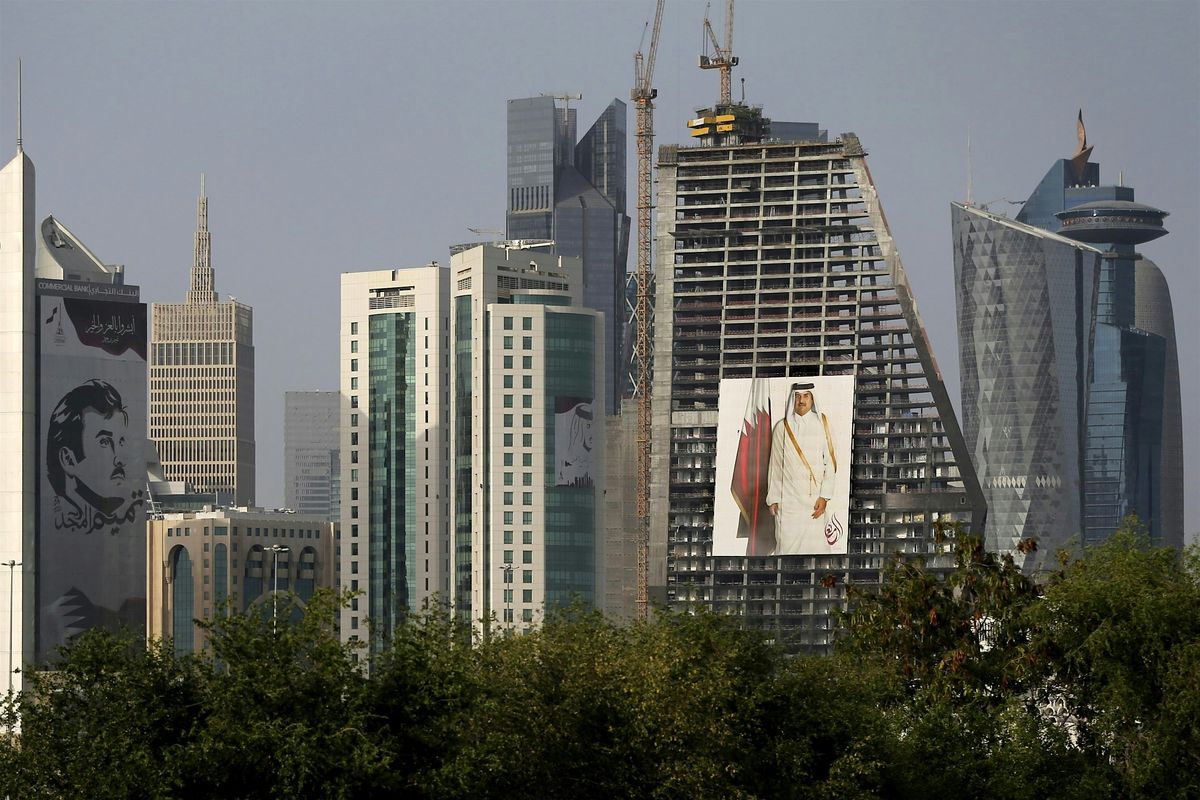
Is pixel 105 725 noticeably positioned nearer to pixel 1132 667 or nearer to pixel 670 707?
pixel 670 707

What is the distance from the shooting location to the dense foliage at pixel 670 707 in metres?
68.4

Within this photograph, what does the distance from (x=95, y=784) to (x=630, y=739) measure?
62.8 feet

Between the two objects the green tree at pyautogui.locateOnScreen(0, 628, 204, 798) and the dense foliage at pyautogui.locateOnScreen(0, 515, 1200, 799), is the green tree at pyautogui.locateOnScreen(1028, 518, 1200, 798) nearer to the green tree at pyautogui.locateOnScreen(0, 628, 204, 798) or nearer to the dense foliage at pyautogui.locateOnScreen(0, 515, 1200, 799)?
the dense foliage at pyautogui.locateOnScreen(0, 515, 1200, 799)

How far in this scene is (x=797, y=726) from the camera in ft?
263

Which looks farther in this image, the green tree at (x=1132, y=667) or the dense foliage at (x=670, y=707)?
the green tree at (x=1132, y=667)

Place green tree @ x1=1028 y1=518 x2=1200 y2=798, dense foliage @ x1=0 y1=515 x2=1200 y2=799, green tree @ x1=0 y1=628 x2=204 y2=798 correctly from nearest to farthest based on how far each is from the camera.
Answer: green tree @ x1=0 y1=628 x2=204 y2=798, dense foliage @ x1=0 y1=515 x2=1200 y2=799, green tree @ x1=1028 y1=518 x2=1200 y2=798

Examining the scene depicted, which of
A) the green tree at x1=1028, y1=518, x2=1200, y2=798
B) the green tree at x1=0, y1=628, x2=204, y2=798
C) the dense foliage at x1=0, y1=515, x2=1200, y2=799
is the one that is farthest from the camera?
the green tree at x1=1028, y1=518, x2=1200, y2=798

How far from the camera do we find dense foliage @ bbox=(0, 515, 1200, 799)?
6844cm

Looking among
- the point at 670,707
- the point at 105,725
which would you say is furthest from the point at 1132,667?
the point at 105,725

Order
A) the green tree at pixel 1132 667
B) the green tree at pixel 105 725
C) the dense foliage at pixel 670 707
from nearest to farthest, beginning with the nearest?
the green tree at pixel 105 725 < the dense foliage at pixel 670 707 < the green tree at pixel 1132 667

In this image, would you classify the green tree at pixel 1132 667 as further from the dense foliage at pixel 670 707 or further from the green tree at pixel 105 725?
the green tree at pixel 105 725

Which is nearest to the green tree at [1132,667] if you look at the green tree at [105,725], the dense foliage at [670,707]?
the dense foliage at [670,707]

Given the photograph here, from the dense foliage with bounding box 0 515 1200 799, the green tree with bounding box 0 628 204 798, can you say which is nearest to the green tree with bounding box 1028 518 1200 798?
the dense foliage with bounding box 0 515 1200 799

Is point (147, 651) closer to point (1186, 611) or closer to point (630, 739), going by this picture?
point (630, 739)
